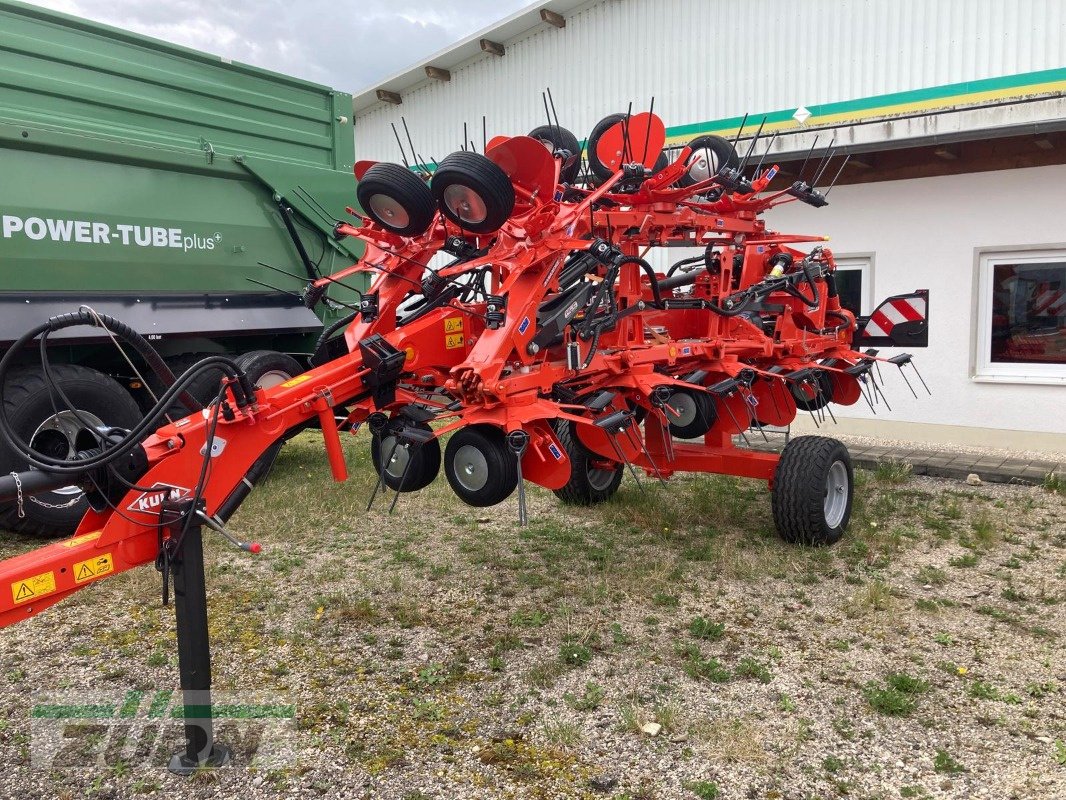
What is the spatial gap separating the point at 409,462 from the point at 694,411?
2020mm

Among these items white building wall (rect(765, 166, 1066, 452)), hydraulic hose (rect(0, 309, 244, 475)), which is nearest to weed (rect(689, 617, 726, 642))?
hydraulic hose (rect(0, 309, 244, 475))

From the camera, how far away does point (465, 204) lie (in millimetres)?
3484

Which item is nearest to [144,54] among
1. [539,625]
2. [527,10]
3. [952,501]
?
[539,625]

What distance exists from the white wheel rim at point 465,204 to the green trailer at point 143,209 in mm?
1272

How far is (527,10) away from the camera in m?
10.4

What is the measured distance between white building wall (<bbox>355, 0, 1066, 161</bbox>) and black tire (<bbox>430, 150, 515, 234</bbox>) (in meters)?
5.91

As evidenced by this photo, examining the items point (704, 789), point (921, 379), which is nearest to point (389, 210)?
point (704, 789)

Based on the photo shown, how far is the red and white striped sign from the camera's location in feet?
19.2

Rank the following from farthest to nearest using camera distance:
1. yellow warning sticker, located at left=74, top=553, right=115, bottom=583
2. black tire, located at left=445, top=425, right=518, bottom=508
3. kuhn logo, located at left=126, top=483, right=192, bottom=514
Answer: black tire, located at left=445, top=425, right=518, bottom=508 < kuhn logo, located at left=126, top=483, right=192, bottom=514 < yellow warning sticker, located at left=74, top=553, right=115, bottom=583

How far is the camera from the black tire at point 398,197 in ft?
11.9

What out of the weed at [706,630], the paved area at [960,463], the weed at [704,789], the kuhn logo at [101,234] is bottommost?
the weed at [704,789]

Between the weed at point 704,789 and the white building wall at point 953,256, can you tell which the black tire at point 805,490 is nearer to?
the weed at point 704,789

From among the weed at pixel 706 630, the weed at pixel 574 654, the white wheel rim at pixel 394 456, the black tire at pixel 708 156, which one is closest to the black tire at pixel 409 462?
the white wheel rim at pixel 394 456

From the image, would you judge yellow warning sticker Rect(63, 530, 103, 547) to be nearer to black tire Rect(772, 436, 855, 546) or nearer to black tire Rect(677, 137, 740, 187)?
black tire Rect(772, 436, 855, 546)
